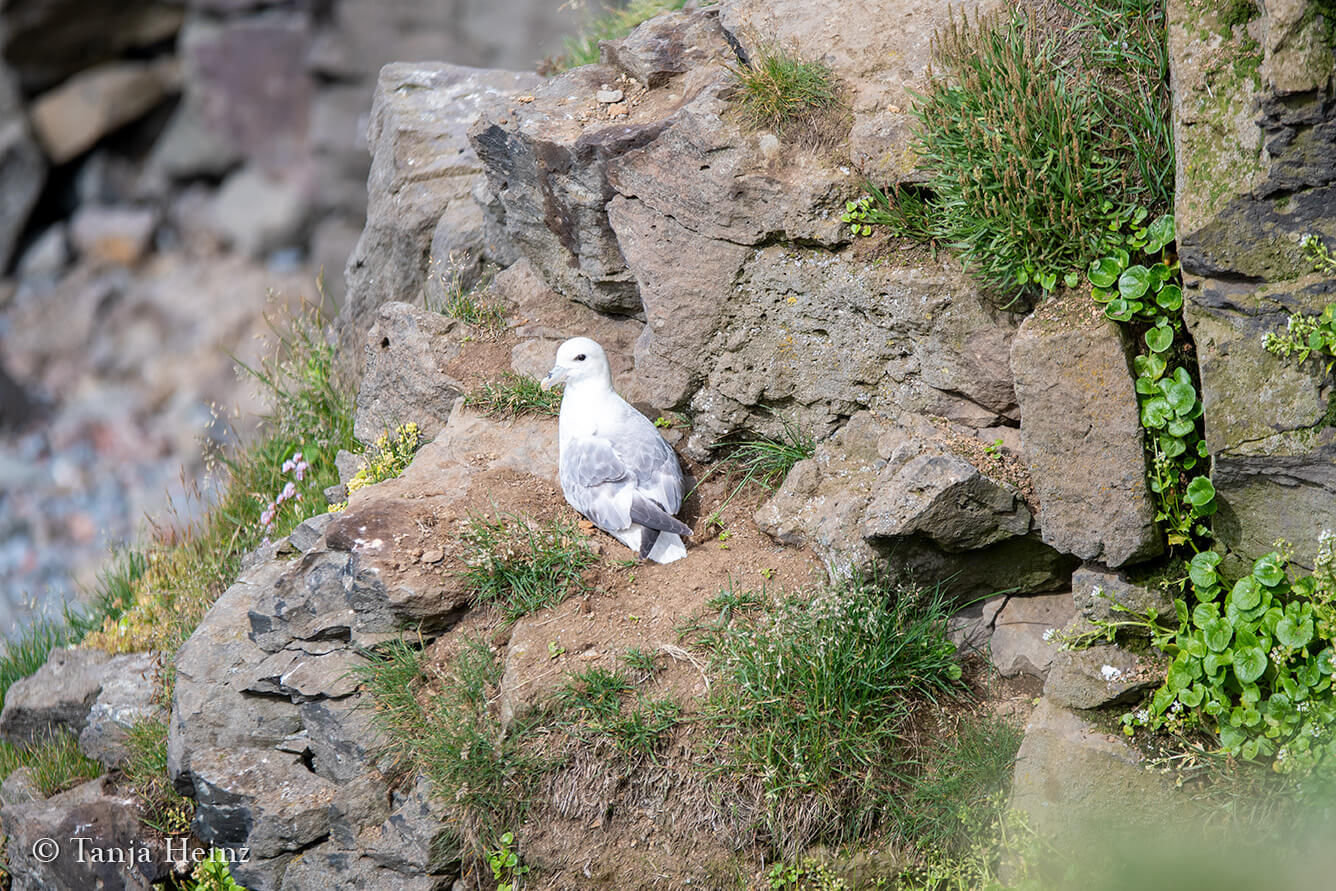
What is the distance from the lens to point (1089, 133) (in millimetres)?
3568

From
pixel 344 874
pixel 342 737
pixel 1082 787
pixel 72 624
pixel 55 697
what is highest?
pixel 1082 787

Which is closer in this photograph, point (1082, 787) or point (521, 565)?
point (1082, 787)

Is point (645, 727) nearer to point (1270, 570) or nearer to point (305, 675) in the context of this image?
point (305, 675)

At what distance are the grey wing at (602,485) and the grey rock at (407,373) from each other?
3.95 ft

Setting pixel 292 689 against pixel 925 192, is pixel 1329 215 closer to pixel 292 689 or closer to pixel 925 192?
pixel 925 192

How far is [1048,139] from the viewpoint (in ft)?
11.5

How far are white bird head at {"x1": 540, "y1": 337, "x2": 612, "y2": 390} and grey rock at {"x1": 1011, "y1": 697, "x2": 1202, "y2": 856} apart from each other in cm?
228

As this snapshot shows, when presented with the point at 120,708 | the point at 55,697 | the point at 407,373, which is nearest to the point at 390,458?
the point at 407,373

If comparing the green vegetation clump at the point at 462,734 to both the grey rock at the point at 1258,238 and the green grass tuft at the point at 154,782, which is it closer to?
the green grass tuft at the point at 154,782

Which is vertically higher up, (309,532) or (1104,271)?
(1104,271)

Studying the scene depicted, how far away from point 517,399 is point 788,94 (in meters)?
1.91

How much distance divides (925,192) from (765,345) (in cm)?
91

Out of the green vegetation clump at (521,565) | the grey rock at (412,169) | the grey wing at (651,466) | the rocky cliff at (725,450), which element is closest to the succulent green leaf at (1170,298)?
the rocky cliff at (725,450)

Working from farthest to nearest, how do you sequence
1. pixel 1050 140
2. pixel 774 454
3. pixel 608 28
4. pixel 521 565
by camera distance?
pixel 608 28 → pixel 774 454 → pixel 521 565 → pixel 1050 140
